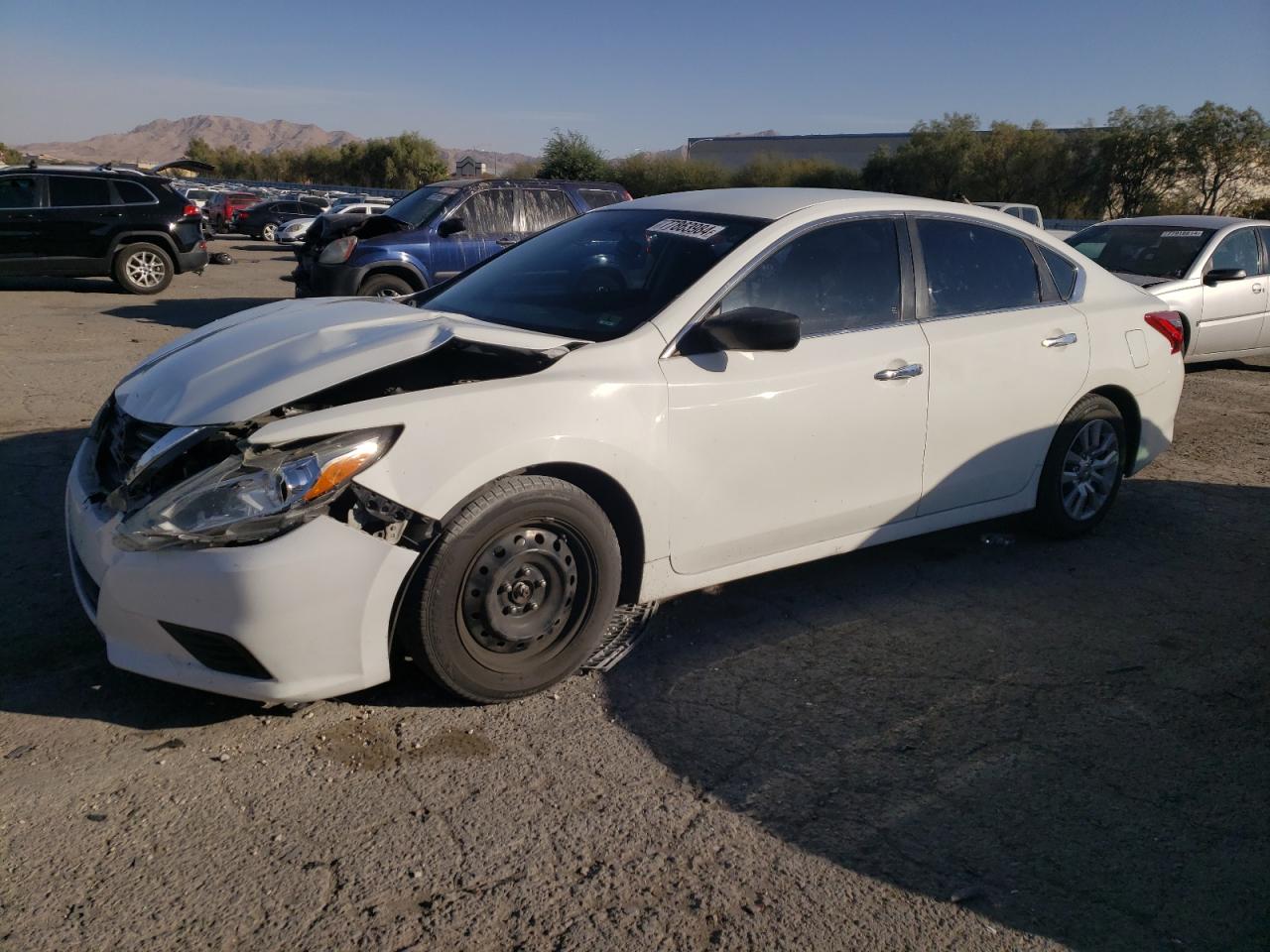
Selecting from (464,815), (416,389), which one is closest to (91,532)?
(416,389)

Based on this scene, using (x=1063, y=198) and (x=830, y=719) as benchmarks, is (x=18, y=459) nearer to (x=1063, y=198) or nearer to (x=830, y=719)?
(x=830, y=719)

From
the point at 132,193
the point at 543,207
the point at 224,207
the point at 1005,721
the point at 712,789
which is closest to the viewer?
the point at 712,789

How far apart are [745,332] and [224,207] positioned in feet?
116

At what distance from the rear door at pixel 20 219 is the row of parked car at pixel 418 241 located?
14 mm

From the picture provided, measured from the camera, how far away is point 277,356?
3615 mm

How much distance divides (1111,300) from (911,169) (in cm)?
4316

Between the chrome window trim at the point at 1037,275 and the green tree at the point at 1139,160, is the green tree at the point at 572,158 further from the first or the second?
the chrome window trim at the point at 1037,275

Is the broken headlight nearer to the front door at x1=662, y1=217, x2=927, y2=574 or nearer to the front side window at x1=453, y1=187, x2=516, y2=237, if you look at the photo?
the front door at x1=662, y1=217, x2=927, y2=574

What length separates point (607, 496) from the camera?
11.8ft

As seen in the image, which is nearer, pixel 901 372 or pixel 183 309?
pixel 901 372

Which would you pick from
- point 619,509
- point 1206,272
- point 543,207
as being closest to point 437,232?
point 543,207

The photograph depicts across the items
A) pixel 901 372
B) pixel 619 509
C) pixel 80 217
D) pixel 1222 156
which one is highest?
pixel 1222 156

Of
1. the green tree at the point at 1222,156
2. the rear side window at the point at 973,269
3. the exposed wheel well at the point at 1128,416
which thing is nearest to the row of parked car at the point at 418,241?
the exposed wheel well at the point at 1128,416

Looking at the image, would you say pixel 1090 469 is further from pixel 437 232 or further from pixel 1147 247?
pixel 437 232
